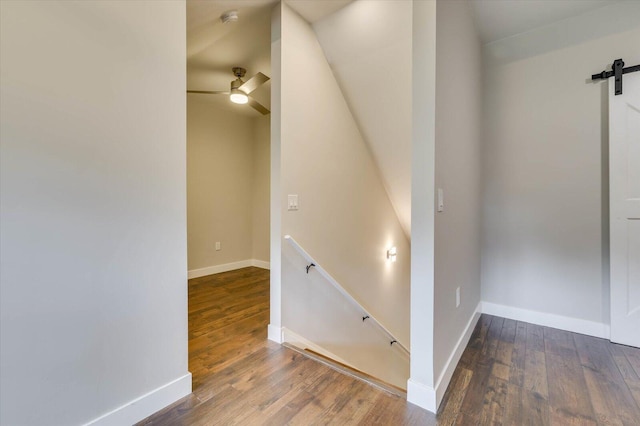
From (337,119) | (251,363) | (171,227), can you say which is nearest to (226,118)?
(337,119)

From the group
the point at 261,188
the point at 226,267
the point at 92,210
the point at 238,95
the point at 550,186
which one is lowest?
the point at 226,267

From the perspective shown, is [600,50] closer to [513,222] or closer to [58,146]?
[513,222]

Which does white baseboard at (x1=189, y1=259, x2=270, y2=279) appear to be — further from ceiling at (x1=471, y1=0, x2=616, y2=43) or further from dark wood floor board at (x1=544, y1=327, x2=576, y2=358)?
ceiling at (x1=471, y1=0, x2=616, y2=43)

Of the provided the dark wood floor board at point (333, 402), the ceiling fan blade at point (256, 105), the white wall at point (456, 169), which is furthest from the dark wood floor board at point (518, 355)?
the ceiling fan blade at point (256, 105)

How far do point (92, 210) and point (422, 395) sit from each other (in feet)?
6.06

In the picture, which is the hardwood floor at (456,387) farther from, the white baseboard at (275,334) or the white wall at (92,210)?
the white wall at (92,210)

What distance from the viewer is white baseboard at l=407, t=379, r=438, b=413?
1461 millimetres

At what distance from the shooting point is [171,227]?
1500 millimetres

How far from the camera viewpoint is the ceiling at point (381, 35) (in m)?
2.15

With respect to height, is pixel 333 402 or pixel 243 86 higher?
pixel 243 86

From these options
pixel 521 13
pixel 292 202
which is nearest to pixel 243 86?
pixel 292 202

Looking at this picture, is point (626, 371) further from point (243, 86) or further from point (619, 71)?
point (243, 86)

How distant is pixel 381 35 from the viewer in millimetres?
2203

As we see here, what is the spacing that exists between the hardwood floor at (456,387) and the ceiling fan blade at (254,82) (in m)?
2.30
